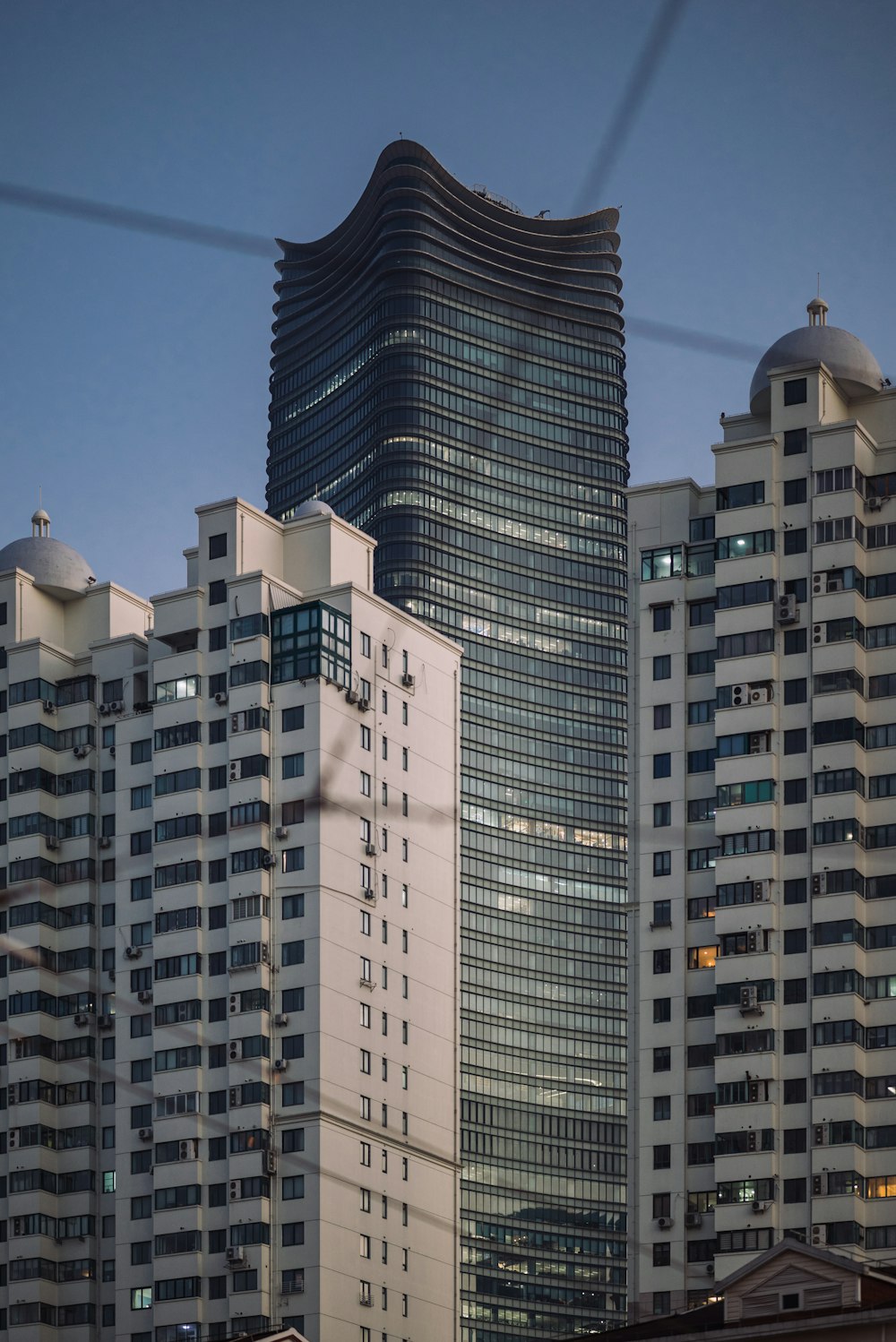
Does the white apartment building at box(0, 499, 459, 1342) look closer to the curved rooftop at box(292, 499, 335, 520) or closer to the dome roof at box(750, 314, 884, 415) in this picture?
the curved rooftop at box(292, 499, 335, 520)

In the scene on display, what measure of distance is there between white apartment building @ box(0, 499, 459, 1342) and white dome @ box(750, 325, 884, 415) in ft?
92.4

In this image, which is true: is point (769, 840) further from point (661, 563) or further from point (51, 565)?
point (51, 565)

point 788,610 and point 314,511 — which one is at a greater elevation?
point 314,511

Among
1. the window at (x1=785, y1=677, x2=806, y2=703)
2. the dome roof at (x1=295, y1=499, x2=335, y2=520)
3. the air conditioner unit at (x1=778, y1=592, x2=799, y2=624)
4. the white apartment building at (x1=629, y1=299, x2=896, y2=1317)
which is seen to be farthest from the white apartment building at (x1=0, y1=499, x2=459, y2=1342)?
the air conditioner unit at (x1=778, y1=592, x2=799, y2=624)

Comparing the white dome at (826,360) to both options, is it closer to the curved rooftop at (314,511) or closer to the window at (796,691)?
the window at (796,691)

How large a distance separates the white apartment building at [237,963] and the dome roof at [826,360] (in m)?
28.1

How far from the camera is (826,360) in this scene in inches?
5226

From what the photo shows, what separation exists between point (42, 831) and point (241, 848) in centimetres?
1749

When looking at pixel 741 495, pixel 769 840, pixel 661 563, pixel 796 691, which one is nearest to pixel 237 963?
→ pixel 661 563

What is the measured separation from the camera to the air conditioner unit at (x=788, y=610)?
411ft

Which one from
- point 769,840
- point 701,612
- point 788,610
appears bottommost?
point 769,840

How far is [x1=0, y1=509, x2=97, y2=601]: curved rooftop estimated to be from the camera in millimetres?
163125

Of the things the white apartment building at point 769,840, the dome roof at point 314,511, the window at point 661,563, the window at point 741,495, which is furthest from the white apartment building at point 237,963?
the window at point 741,495

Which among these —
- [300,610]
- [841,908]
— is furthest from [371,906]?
[841,908]
